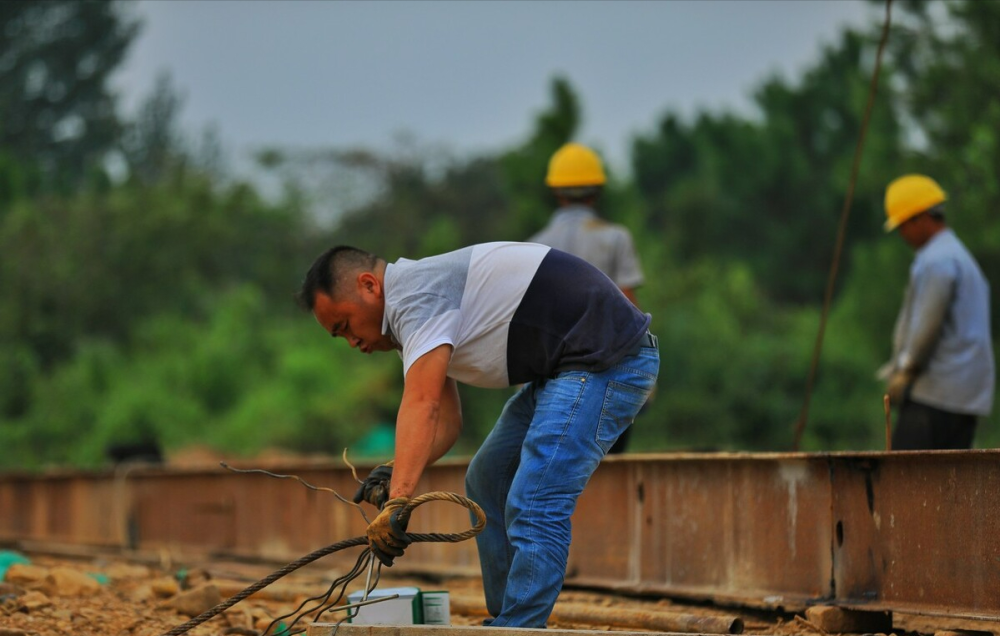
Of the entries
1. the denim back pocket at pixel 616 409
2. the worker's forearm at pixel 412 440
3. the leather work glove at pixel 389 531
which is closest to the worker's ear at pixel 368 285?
the worker's forearm at pixel 412 440

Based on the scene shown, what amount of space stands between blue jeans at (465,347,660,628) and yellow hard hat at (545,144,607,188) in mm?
3415

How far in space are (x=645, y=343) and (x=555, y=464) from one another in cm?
59

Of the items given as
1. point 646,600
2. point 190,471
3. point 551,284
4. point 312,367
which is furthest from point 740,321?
point 551,284

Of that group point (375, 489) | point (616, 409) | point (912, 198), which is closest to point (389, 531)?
point (375, 489)

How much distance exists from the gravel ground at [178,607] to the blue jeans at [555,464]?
3.68 feet

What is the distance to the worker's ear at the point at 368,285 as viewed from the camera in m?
4.32

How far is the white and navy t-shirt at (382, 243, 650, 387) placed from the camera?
428cm

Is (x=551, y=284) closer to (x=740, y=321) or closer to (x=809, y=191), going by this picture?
(x=740, y=321)

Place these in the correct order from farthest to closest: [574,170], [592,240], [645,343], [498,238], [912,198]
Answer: [498,238] < [574,170] < [592,240] < [912,198] < [645,343]

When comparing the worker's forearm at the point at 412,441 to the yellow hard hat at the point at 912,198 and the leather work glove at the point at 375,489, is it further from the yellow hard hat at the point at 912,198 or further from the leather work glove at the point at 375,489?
the yellow hard hat at the point at 912,198

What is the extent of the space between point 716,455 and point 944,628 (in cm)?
148

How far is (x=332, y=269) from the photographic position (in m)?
4.34

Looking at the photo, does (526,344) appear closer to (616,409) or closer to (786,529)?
(616,409)

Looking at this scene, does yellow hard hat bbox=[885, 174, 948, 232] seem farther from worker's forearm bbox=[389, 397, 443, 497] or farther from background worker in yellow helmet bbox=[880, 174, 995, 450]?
worker's forearm bbox=[389, 397, 443, 497]
